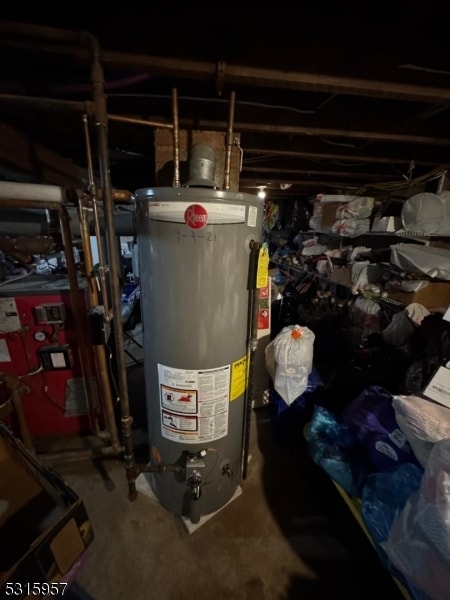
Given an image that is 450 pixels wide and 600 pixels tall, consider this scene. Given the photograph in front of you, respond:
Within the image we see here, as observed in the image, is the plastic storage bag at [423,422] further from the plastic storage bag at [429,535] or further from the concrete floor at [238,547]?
the concrete floor at [238,547]

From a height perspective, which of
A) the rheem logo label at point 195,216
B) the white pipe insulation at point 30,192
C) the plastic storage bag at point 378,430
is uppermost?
the white pipe insulation at point 30,192

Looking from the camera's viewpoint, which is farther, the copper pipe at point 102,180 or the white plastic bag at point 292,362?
the white plastic bag at point 292,362

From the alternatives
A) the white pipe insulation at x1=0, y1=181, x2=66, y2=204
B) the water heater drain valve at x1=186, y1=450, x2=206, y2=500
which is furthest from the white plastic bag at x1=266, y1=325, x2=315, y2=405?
the white pipe insulation at x1=0, y1=181, x2=66, y2=204

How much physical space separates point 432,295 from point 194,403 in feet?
6.57

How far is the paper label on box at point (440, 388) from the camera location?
102 cm

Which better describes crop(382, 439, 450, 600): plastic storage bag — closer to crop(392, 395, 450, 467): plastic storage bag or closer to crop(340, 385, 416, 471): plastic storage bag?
crop(392, 395, 450, 467): plastic storage bag

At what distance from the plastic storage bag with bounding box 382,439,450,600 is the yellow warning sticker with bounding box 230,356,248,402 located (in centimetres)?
70

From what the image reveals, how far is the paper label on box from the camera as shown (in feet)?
3.33

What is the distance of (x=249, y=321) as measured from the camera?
1126 mm

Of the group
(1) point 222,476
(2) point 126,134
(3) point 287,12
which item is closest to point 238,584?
(1) point 222,476

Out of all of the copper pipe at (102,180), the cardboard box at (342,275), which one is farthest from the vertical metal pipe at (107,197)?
the cardboard box at (342,275)

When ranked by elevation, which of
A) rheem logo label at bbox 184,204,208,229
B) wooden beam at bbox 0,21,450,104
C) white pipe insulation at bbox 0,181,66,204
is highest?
wooden beam at bbox 0,21,450,104

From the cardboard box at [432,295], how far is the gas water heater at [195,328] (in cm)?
157

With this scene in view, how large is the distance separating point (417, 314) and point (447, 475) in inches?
58.0
